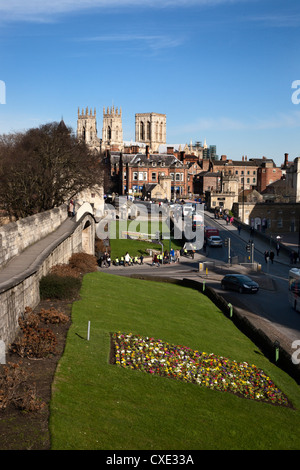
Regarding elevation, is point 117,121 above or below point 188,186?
above

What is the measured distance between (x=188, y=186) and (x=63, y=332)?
10037cm

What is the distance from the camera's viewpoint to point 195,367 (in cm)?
1666

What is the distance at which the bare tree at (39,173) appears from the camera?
4228 centimetres

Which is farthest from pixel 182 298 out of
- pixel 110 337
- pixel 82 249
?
pixel 82 249

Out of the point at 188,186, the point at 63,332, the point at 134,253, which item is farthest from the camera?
the point at 188,186

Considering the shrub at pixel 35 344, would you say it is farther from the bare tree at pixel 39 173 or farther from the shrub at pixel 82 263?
the bare tree at pixel 39 173

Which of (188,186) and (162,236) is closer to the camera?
(162,236)

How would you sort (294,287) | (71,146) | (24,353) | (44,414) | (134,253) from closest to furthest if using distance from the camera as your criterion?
(44,414), (24,353), (294,287), (134,253), (71,146)

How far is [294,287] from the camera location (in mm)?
29578

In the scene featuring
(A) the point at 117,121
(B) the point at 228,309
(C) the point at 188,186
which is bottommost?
Answer: (B) the point at 228,309

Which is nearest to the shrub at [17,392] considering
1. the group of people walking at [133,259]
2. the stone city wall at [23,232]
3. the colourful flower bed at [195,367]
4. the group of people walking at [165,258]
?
the colourful flower bed at [195,367]

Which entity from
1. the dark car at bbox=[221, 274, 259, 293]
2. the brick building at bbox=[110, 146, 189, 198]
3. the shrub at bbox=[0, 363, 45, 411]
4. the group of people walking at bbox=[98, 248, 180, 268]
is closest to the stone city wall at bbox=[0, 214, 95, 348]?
the shrub at bbox=[0, 363, 45, 411]

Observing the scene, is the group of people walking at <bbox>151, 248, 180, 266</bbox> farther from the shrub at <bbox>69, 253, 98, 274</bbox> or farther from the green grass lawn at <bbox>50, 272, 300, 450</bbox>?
the green grass lawn at <bbox>50, 272, 300, 450</bbox>
